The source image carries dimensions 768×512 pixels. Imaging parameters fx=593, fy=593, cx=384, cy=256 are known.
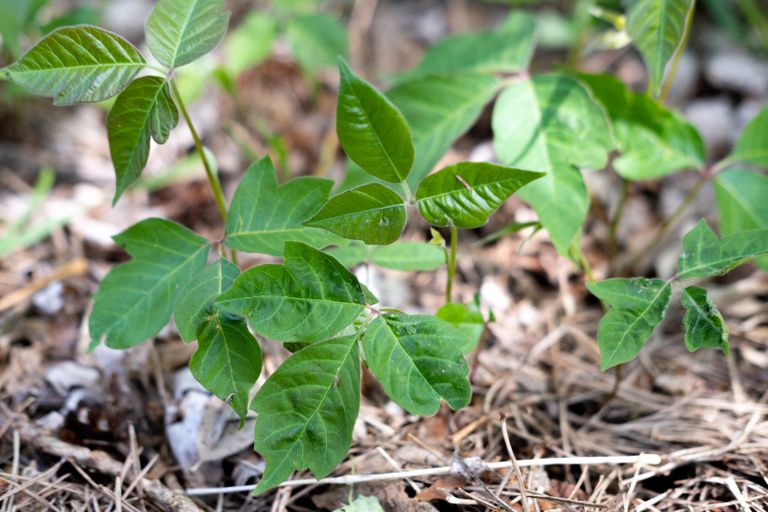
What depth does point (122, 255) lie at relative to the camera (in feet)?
7.12

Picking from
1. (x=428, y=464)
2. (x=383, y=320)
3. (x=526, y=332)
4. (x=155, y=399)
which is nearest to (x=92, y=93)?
(x=383, y=320)

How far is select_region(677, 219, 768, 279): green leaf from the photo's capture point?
1.17m

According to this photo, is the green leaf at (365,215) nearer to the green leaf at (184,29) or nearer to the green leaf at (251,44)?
the green leaf at (184,29)

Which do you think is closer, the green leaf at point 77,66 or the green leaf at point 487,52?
the green leaf at point 77,66

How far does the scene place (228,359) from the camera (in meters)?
1.16

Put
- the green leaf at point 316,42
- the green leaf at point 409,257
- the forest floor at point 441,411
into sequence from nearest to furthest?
the forest floor at point 441,411 → the green leaf at point 409,257 → the green leaf at point 316,42

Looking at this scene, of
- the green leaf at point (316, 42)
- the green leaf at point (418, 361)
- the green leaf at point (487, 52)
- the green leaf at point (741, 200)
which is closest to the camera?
the green leaf at point (418, 361)

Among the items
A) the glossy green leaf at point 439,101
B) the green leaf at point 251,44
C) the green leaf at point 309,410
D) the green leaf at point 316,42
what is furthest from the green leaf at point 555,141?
the green leaf at point 251,44

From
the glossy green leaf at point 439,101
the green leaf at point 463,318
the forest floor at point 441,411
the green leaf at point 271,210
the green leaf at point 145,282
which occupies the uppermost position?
the glossy green leaf at point 439,101

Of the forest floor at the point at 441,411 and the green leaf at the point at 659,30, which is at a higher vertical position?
the green leaf at the point at 659,30

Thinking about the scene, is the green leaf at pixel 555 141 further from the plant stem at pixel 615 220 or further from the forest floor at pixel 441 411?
the forest floor at pixel 441 411

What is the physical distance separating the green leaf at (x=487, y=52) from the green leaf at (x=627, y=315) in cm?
87

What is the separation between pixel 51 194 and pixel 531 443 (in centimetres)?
205

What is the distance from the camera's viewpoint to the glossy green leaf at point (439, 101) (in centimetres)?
172
